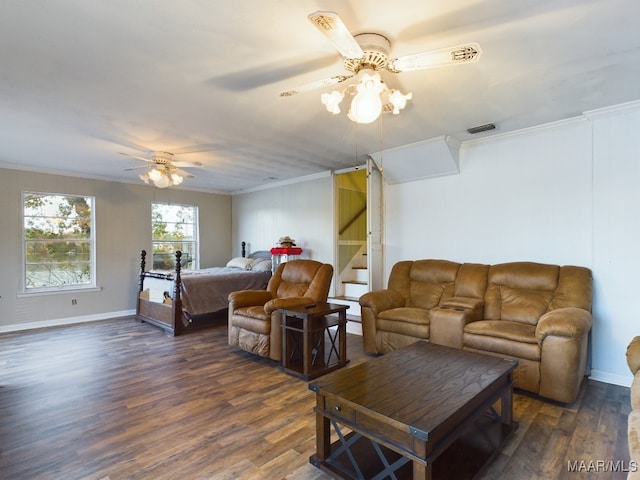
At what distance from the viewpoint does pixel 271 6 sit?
5.61 ft

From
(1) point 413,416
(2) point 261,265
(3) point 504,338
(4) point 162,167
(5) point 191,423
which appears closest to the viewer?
(1) point 413,416

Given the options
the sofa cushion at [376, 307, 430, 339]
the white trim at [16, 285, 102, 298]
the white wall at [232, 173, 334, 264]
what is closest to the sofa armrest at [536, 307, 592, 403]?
the sofa cushion at [376, 307, 430, 339]

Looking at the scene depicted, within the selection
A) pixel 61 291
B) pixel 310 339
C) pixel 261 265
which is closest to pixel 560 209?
pixel 310 339

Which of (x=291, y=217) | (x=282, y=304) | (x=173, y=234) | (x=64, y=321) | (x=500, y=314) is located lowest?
(x=64, y=321)

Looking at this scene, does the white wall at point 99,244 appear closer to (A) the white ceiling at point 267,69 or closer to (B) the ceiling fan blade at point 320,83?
(A) the white ceiling at point 267,69

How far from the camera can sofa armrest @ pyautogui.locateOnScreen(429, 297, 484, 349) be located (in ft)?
10.3

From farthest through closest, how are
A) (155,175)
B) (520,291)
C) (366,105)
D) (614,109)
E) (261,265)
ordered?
(261,265), (155,175), (520,291), (614,109), (366,105)

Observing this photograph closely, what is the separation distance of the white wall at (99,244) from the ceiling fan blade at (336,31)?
5.65 meters

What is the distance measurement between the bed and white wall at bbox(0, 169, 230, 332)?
0.44m

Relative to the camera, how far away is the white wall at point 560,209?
3.07 m

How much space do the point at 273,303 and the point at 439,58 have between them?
2615 millimetres

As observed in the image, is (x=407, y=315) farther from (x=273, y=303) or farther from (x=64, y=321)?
(x=64, y=321)

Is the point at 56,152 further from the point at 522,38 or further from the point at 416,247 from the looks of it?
the point at 522,38

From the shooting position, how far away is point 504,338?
2.87 m
